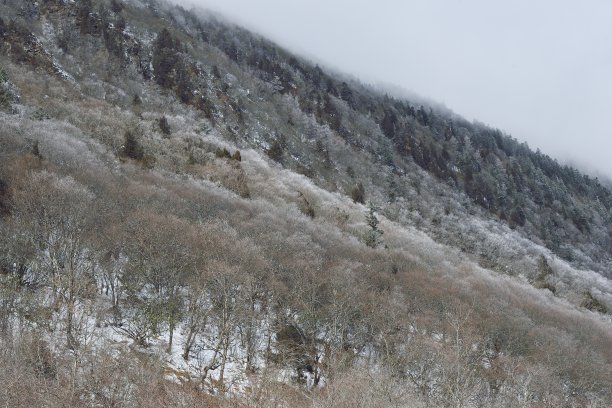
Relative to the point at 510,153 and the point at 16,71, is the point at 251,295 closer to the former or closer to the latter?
the point at 16,71

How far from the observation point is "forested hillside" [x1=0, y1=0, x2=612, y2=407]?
25.4 meters

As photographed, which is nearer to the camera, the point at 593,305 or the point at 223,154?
the point at 593,305

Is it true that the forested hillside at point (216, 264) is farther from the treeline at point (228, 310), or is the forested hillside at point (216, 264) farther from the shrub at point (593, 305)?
the shrub at point (593, 305)

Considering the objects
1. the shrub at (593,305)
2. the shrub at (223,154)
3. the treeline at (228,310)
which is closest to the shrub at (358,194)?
the shrub at (223,154)

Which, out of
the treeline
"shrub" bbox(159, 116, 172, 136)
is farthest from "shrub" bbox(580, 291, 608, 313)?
"shrub" bbox(159, 116, 172, 136)

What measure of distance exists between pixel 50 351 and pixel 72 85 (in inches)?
2611

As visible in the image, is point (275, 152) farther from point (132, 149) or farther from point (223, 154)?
point (132, 149)

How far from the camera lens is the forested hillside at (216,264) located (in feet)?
83.5

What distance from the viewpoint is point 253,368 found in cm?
3117

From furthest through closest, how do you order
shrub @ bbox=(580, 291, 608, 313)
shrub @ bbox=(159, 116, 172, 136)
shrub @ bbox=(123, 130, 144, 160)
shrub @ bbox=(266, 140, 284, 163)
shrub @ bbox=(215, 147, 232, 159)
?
1. shrub @ bbox=(266, 140, 284, 163)
2. shrub @ bbox=(159, 116, 172, 136)
3. shrub @ bbox=(215, 147, 232, 159)
4. shrub @ bbox=(580, 291, 608, 313)
5. shrub @ bbox=(123, 130, 144, 160)

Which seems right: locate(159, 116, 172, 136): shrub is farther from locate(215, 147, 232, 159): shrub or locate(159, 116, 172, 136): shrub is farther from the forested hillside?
locate(215, 147, 232, 159): shrub

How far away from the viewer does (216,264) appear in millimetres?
32219

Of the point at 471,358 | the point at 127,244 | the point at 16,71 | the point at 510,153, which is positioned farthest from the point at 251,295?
the point at 510,153

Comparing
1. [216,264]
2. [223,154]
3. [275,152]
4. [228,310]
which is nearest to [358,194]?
[275,152]
